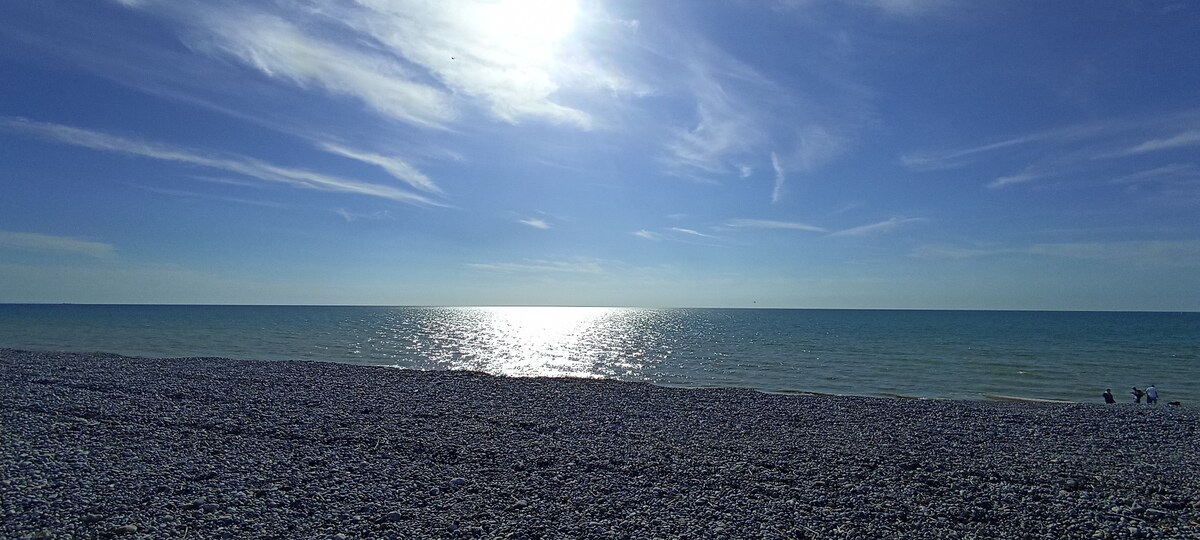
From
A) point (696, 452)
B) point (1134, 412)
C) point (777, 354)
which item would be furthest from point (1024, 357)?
point (696, 452)

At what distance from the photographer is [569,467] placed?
33.7 feet

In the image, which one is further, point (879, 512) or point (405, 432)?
point (405, 432)

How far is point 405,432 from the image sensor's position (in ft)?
41.0

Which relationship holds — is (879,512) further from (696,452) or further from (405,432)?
(405,432)

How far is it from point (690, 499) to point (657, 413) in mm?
6880

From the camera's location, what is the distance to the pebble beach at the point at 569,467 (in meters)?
7.74

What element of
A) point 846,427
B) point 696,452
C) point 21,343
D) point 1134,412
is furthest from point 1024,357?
point 21,343

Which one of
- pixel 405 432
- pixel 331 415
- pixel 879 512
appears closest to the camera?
pixel 879 512

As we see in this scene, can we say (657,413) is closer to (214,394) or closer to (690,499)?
(690,499)

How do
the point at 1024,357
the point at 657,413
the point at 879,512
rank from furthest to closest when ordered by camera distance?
1. the point at 1024,357
2. the point at 657,413
3. the point at 879,512

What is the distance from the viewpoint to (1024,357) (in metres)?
39.2

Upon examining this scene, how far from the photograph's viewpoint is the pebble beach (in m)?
7.74

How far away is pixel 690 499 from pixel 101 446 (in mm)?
10252

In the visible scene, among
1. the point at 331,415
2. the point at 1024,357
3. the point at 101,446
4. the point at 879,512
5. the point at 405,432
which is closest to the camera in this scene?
the point at 879,512
